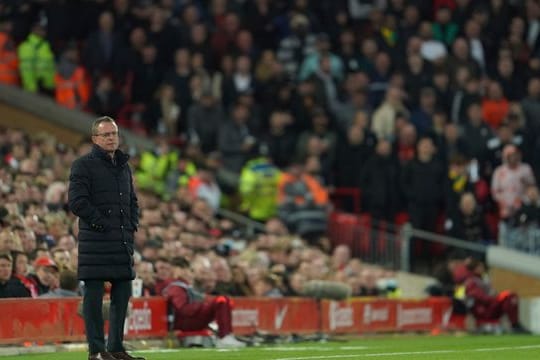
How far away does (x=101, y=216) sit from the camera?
1484cm

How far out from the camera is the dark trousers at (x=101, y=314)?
1495cm

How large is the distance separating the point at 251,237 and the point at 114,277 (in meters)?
13.0

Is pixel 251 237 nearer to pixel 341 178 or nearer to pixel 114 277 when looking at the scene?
pixel 341 178

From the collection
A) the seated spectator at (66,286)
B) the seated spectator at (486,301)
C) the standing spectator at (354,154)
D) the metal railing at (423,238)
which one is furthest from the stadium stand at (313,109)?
the seated spectator at (66,286)

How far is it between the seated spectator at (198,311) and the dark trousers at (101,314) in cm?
490

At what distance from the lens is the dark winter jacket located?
14.8 metres

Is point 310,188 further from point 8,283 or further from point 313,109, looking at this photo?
point 8,283

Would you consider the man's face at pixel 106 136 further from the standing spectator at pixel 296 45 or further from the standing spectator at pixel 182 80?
the standing spectator at pixel 296 45

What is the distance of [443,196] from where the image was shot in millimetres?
29016

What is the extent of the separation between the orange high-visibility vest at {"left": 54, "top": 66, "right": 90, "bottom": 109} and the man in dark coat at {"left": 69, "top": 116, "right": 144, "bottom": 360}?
49.9 feet

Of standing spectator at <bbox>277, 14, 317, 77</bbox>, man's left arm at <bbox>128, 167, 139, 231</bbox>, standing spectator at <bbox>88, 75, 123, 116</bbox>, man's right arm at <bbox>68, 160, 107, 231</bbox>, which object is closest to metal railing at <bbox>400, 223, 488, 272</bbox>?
standing spectator at <bbox>277, 14, 317, 77</bbox>

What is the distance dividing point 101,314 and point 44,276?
4386mm

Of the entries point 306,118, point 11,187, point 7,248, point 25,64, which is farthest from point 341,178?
point 7,248

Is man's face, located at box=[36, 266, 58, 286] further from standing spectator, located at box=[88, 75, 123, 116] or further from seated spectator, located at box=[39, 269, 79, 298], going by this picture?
standing spectator, located at box=[88, 75, 123, 116]
